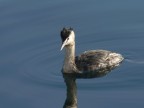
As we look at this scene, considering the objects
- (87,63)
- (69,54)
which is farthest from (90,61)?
(69,54)

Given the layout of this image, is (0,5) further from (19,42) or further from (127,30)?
(127,30)

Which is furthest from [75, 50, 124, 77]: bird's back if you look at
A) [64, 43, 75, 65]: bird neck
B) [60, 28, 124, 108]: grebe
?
[64, 43, 75, 65]: bird neck

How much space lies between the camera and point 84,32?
67.6 ft

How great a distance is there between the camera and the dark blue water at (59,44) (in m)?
17.5

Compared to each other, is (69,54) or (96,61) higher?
(69,54)

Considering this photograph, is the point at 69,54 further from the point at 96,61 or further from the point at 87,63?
the point at 96,61

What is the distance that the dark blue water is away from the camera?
57.5 feet

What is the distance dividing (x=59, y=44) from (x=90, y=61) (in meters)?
1.77

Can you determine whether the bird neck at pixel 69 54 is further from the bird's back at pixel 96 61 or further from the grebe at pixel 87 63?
the bird's back at pixel 96 61

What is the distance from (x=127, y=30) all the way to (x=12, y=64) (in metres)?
3.43

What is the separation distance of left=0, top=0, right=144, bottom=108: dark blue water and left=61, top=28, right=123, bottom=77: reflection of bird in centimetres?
28

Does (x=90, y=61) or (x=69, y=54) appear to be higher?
Answer: (x=69, y=54)

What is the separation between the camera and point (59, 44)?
20.1 meters

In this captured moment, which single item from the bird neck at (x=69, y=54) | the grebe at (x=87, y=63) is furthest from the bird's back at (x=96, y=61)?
the bird neck at (x=69, y=54)
